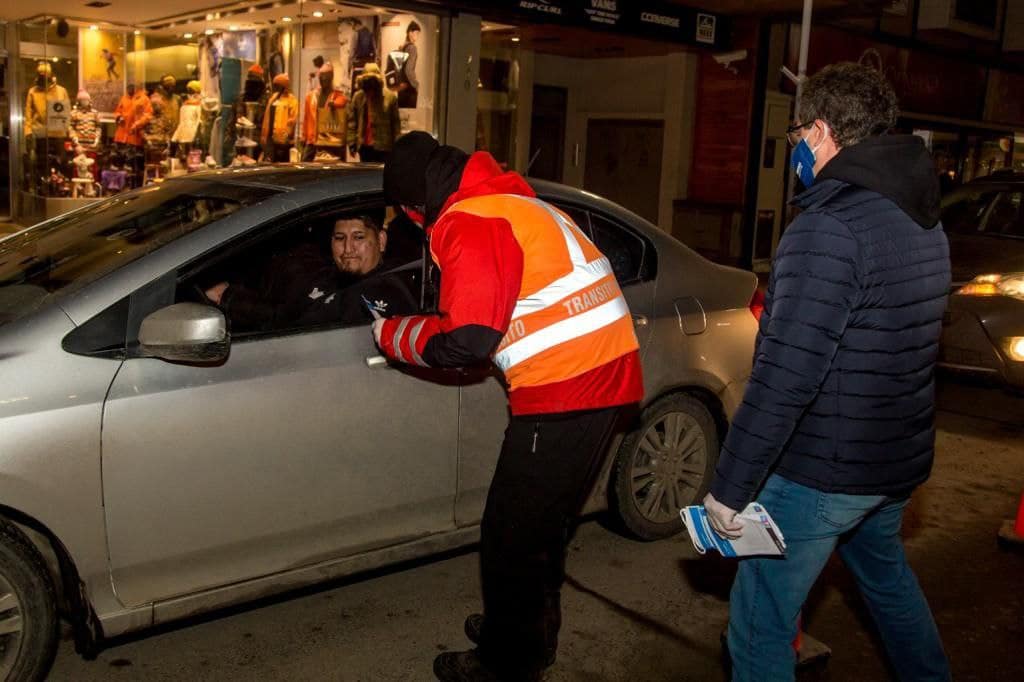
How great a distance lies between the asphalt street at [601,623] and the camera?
3.77 metres

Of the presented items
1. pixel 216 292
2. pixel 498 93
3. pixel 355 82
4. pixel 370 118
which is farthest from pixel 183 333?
pixel 498 93

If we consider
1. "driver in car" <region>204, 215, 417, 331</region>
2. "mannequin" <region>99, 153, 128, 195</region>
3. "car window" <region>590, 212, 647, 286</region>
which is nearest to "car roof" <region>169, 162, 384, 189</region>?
"driver in car" <region>204, 215, 417, 331</region>

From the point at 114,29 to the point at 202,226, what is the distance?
10502mm

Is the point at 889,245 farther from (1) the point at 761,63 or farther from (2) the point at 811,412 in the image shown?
(1) the point at 761,63

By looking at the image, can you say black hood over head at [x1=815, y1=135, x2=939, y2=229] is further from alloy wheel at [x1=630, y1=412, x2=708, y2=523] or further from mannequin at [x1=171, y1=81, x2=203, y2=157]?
mannequin at [x1=171, y1=81, x2=203, y2=157]

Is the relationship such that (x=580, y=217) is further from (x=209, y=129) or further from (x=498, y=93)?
(x=498, y=93)

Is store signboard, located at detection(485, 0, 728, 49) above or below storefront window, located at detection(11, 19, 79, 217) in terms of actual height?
above

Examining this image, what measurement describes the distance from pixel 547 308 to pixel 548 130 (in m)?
14.7

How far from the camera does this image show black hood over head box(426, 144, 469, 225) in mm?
3238

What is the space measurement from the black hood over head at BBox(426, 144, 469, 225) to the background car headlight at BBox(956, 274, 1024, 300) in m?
5.95

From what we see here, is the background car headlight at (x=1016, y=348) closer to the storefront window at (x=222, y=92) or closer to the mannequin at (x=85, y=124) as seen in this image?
the storefront window at (x=222, y=92)

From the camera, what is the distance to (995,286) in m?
7.95

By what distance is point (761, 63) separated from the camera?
1530 centimetres

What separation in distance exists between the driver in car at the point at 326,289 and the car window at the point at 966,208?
6436 mm
